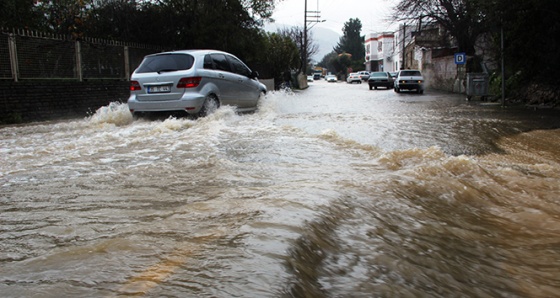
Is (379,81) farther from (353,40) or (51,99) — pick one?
(353,40)

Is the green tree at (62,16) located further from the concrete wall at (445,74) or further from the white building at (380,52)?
the white building at (380,52)

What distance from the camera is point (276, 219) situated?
10.0 feet

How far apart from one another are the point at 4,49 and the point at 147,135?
5.73 meters

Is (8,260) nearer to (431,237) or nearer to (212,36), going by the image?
(431,237)

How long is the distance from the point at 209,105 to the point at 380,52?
267 ft

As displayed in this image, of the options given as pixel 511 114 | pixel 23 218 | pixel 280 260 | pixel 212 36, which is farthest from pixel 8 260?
pixel 212 36

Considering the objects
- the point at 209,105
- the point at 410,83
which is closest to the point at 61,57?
the point at 209,105

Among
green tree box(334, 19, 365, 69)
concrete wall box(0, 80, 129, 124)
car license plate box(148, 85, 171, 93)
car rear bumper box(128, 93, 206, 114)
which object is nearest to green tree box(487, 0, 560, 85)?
car rear bumper box(128, 93, 206, 114)

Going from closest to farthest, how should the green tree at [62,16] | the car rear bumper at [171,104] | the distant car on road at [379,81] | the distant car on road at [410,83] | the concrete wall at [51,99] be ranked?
the car rear bumper at [171,104], the concrete wall at [51,99], the green tree at [62,16], the distant car on road at [410,83], the distant car on road at [379,81]

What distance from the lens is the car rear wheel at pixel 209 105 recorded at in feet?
30.9

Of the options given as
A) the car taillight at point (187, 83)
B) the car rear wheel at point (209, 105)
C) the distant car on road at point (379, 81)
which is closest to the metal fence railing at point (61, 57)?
the car taillight at point (187, 83)

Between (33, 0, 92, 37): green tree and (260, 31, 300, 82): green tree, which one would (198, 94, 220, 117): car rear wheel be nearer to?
(33, 0, 92, 37): green tree

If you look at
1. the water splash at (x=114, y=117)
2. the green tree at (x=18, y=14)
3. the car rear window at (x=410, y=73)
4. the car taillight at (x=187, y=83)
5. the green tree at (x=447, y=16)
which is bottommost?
the water splash at (x=114, y=117)

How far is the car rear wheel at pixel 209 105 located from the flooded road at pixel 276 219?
2.56m
